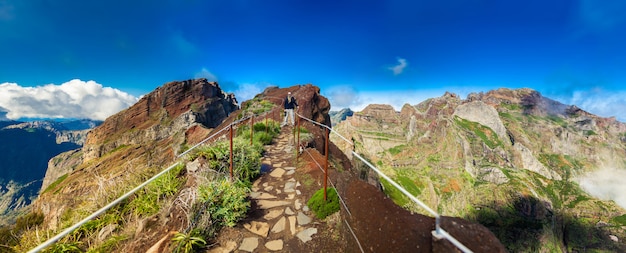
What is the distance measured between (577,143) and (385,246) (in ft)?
786

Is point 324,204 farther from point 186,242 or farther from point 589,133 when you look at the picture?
point 589,133

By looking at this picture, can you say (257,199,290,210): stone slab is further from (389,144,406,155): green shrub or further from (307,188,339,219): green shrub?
(389,144,406,155): green shrub

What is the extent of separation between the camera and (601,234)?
8956cm

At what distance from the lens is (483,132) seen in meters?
164

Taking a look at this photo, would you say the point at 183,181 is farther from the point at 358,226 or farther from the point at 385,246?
the point at 385,246

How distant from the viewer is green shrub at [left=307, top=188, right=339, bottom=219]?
5.11 m

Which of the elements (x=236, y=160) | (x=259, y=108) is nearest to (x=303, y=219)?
(x=236, y=160)

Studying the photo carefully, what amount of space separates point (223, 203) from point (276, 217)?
116cm

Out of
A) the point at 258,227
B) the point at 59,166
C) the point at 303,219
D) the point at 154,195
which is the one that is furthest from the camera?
the point at 59,166

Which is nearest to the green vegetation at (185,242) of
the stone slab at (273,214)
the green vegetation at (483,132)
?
the stone slab at (273,214)

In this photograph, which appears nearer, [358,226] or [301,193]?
[358,226]

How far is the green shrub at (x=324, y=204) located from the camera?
201 inches

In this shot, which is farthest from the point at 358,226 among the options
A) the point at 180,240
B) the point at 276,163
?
the point at 276,163

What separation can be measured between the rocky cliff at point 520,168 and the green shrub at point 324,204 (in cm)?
7358
